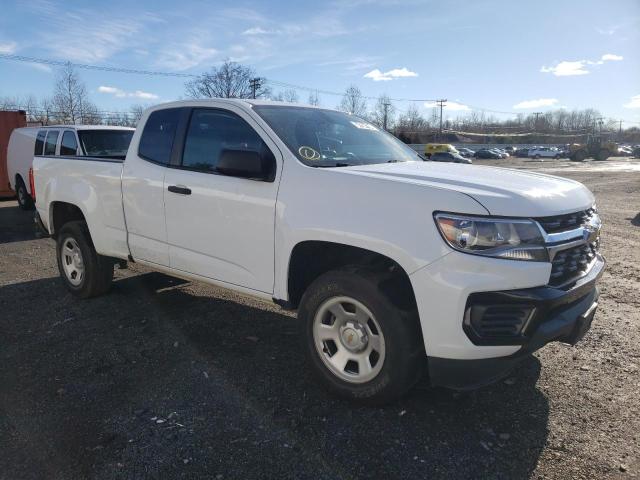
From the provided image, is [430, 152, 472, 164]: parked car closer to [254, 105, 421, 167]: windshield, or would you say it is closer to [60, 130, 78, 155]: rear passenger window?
[60, 130, 78, 155]: rear passenger window

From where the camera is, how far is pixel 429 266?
2.70 metres

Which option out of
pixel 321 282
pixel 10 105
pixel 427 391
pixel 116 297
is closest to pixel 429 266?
pixel 321 282

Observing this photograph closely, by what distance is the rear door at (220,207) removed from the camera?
3508 mm

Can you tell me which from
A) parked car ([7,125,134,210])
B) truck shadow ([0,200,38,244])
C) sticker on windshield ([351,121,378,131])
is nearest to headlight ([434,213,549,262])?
sticker on windshield ([351,121,378,131])

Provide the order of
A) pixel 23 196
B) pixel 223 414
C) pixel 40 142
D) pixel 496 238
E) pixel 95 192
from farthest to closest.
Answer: pixel 23 196, pixel 40 142, pixel 95 192, pixel 223 414, pixel 496 238

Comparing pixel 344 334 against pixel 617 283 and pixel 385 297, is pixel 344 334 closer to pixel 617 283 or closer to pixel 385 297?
pixel 385 297

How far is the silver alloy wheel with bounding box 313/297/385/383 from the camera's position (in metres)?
3.09

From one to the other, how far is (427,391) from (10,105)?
74305 mm

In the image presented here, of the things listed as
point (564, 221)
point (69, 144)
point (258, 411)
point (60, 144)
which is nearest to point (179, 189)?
point (258, 411)

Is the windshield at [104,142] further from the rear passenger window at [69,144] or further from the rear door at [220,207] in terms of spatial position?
the rear door at [220,207]

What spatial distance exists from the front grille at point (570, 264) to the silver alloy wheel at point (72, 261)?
15.3 ft

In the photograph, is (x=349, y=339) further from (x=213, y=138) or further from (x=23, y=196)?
(x=23, y=196)

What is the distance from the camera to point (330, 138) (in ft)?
12.9

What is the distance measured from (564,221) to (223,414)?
2351mm
